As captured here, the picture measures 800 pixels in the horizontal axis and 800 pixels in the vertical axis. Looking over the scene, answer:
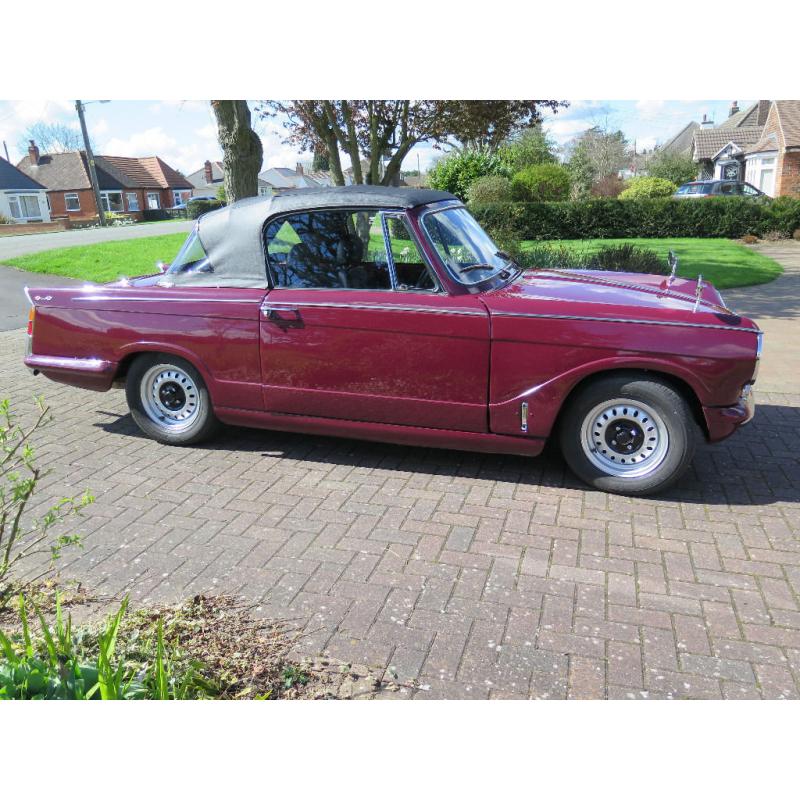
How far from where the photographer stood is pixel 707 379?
4.09 m

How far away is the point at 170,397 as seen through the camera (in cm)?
543

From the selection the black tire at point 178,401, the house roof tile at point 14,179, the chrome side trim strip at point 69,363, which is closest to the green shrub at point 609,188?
the black tire at point 178,401

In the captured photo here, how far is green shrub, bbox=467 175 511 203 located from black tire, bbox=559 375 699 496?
67.8 ft

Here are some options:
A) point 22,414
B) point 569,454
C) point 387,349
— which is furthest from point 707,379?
point 22,414

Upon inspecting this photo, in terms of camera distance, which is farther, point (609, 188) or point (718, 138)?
point (718, 138)

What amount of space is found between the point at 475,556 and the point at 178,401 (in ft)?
9.31

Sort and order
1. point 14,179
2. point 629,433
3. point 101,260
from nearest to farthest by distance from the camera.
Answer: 1. point 629,433
2. point 101,260
3. point 14,179

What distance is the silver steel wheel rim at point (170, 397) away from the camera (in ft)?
17.4

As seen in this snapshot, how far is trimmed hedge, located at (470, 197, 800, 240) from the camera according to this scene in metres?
22.5

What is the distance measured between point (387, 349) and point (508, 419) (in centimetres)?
90

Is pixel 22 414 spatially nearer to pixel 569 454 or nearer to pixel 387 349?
pixel 387 349

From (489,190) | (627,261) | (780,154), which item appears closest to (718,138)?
(780,154)

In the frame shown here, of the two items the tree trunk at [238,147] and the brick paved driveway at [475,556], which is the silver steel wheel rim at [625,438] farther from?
the tree trunk at [238,147]

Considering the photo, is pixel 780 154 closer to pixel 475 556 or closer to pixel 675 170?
pixel 675 170
